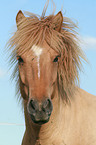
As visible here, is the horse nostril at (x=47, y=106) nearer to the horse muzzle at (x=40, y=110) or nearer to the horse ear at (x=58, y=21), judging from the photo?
the horse muzzle at (x=40, y=110)

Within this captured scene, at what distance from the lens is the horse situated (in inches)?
146

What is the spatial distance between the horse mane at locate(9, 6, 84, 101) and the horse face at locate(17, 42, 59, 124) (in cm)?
16

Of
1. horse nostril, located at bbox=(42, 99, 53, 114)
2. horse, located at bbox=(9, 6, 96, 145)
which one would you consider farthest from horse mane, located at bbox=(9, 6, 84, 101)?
horse nostril, located at bbox=(42, 99, 53, 114)

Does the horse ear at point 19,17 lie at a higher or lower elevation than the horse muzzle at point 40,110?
higher

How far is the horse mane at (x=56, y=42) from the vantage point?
401cm

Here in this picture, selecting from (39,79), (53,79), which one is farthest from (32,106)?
(53,79)

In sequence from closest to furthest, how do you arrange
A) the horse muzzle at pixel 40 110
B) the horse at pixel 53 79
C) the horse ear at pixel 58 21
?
the horse muzzle at pixel 40 110 → the horse at pixel 53 79 → the horse ear at pixel 58 21

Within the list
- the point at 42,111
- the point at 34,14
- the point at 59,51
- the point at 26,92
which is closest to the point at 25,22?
the point at 34,14

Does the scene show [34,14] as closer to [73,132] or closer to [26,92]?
[26,92]

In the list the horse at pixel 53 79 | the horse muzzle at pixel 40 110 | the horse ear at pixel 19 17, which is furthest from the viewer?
the horse ear at pixel 19 17

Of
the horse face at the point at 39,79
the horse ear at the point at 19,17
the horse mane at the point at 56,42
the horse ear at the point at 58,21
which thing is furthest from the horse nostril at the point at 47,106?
the horse ear at the point at 19,17

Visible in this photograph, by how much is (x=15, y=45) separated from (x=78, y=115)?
1580mm

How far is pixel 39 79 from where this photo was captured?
3.64 m

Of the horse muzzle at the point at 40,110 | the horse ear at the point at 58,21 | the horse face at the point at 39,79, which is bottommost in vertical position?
the horse muzzle at the point at 40,110
